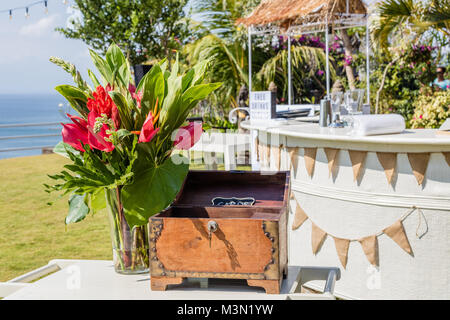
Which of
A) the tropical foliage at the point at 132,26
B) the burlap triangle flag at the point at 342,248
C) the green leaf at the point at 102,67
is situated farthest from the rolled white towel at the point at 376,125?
the tropical foliage at the point at 132,26

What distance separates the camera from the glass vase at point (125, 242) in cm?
121

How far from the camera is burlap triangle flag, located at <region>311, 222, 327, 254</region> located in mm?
3002

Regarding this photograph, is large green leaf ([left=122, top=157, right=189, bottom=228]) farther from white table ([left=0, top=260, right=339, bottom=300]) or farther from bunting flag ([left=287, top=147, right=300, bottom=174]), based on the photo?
bunting flag ([left=287, top=147, right=300, bottom=174])

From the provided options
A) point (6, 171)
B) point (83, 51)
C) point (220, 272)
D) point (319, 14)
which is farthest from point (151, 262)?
point (6, 171)

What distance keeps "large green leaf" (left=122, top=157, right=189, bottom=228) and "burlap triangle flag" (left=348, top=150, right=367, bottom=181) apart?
1788mm

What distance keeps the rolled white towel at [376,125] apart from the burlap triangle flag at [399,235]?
504 mm

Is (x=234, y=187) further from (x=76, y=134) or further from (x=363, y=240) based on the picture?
(x=363, y=240)

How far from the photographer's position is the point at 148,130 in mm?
1080

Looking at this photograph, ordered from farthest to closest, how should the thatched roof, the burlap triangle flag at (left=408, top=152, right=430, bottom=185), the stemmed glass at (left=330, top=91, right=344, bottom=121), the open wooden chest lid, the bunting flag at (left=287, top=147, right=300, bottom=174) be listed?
the thatched roof < the stemmed glass at (left=330, top=91, right=344, bottom=121) < the bunting flag at (left=287, top=147, right=300, bottom=174) < the burlap triangle flag at (left=408, top=152, right=430, bottom=185) < the open wooden chest lid

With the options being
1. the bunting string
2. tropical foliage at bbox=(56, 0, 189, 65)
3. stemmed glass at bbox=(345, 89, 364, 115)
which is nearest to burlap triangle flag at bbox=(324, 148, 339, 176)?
the bunting string

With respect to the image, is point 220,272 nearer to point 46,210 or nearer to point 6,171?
point 46,210

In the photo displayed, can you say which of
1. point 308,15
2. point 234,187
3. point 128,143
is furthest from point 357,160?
point 308,15

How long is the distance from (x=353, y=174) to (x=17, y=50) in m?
95.2

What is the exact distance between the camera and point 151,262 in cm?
115
